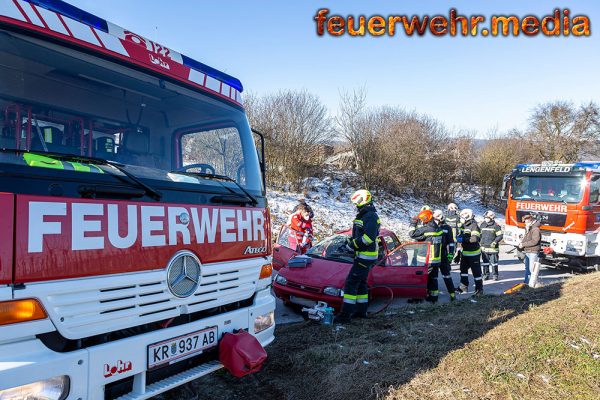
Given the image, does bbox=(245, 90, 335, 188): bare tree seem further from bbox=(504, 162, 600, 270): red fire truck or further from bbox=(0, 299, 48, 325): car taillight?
bbox=(0, 299, 48, 325): car taillight

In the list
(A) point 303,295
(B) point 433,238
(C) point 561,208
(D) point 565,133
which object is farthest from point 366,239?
(D) point 565,133

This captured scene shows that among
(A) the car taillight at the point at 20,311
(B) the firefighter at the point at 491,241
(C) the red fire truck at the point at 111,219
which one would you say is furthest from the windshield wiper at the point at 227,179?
(B) the firefighter at the point at 491,241

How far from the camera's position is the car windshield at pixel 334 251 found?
6.79 meters

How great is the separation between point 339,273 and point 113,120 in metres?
4.19

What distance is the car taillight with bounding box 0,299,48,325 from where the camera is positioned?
193 centimetres

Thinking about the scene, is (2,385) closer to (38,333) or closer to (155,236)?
(38,333)

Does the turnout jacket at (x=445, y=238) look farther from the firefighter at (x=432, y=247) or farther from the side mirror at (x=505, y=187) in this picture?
the side mirror at (x=505, y=187)

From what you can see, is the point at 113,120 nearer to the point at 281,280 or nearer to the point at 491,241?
the point at 281,280

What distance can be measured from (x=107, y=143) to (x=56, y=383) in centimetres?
149

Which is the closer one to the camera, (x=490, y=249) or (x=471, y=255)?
(x=471, y=255)

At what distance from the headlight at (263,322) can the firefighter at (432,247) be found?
4151 millimetres

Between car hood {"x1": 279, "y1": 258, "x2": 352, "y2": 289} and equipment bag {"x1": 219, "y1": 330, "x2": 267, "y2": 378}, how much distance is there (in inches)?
123

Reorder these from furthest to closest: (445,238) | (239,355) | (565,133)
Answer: (565,133)
(445,238)
(239,355)

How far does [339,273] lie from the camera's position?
622cm
